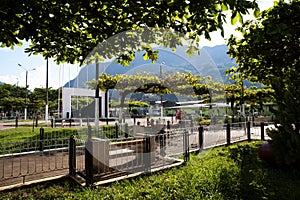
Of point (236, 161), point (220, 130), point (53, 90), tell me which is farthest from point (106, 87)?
point (53, 90)

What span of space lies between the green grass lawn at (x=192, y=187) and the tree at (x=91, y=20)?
9.78 ft

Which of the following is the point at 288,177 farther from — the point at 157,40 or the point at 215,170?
the point at 157,40

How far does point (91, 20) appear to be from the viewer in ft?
16.1

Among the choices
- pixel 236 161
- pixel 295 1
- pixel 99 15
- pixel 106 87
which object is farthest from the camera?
pixel 106 87

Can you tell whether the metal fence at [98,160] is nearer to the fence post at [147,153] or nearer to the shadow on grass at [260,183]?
the fence post at [147,153]

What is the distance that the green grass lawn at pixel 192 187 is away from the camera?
4.45 m

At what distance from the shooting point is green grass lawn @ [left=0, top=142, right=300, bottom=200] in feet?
14.6

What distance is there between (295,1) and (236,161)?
5.00 metres

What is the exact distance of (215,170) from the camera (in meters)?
5.94

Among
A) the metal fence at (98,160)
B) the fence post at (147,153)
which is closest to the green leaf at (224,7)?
the metal fence at (98,160)

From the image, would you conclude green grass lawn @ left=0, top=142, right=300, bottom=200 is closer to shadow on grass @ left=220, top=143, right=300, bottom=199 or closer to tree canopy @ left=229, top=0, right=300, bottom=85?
shadow on grass @ left=220, top=143, right=300, bottom=199

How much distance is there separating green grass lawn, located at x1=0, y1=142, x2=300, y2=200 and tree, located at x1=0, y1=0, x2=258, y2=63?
2.98 meters

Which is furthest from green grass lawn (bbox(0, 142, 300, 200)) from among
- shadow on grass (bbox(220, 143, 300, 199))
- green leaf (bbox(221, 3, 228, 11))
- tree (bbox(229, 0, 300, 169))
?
green leaf (bbox(221, 3, 228, 11))

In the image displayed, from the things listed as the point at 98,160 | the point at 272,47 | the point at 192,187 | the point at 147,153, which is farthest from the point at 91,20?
the point at 272,47
